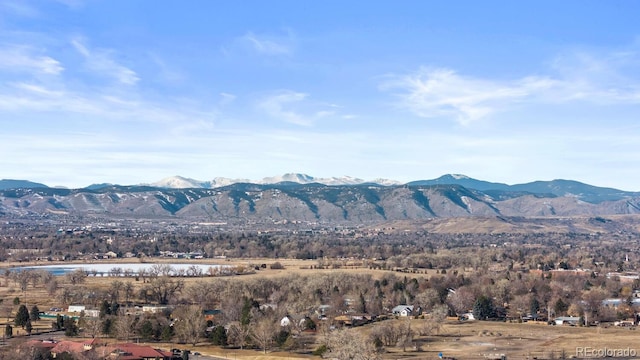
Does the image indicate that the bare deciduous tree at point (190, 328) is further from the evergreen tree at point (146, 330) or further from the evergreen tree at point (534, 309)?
the evergreen tree at point (534, 309)

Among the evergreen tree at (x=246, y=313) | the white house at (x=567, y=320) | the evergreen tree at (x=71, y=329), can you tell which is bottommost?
the white house at (x=567, y=320)

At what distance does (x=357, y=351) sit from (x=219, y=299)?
41.5 m

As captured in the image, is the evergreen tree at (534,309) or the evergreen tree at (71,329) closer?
the evergreen tree at (71,329)

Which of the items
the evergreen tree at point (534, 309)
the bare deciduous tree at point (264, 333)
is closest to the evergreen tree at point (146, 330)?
the bare deciduous tree at point (264, 333)

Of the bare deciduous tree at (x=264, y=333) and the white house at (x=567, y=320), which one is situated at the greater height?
the bare deciduous tree at (x=264, y=333)

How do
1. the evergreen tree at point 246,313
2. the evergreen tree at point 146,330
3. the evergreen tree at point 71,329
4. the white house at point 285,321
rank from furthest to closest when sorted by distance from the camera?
the white house at point 285,321, the evergreen tree at point 246,313, the evergreen tree at point 71,329, the evergreen tree at point 146,330

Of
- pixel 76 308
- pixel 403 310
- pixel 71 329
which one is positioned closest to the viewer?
pixel 71 329

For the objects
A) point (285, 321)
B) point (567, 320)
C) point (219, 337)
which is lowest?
point (567, 320)

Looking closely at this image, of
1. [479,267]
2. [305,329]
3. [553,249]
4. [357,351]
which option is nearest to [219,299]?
[305,329]

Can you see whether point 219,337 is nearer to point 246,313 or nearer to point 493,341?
point 246,313

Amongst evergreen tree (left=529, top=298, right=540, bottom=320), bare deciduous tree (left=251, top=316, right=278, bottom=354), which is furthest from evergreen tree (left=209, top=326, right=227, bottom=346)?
evergreen tree (left=529, top=298, right=540, bottom=320)

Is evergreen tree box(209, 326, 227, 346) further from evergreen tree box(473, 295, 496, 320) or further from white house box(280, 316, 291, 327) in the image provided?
evergreen tree box(473, 295, 496, 320)

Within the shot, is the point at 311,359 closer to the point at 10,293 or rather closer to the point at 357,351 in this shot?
the point at 357,351

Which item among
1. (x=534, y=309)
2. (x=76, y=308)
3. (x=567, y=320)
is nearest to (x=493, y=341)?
(x=567, y=320)
